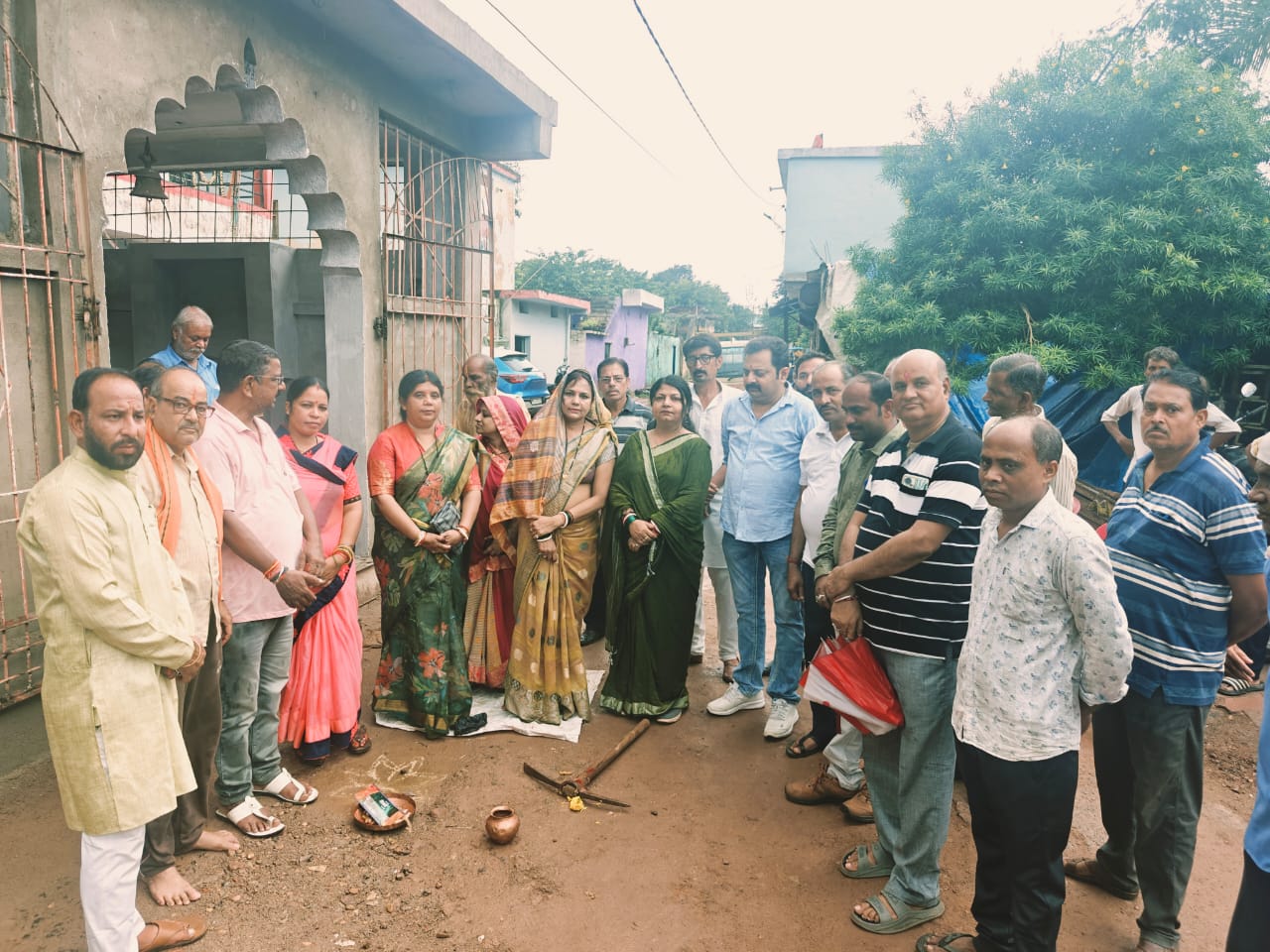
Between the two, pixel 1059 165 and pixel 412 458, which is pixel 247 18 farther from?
pixel 1059 165

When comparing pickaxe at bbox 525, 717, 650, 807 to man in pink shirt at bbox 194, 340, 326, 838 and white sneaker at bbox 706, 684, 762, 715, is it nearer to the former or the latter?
white sneaker at bbox 706, 684, 762, 715

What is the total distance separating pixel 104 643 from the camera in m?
2.20

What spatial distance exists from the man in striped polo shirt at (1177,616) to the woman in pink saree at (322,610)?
3.25 meters

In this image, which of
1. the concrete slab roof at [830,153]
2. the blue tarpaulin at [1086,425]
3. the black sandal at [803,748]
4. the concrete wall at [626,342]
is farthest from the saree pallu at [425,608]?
the concrete wall at [626,342]

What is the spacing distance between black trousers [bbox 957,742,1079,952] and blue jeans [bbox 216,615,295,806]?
2695 millimetres

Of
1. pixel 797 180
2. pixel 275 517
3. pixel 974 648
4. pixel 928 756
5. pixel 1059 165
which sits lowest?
pixel 928 756

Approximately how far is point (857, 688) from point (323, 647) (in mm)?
2438

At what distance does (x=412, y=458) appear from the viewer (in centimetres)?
399

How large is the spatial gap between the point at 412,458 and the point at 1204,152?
680 centimetres

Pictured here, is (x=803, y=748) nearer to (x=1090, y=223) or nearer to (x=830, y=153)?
(x=1090, y=223)

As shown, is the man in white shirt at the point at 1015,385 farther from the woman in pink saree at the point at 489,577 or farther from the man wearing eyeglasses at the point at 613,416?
the woman in pink saree at the point at 489,577

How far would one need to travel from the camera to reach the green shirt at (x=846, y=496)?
3422 mm

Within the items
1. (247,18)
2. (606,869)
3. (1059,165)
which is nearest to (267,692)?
(606,869)

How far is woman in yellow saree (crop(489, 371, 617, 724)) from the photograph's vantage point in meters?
4.22
